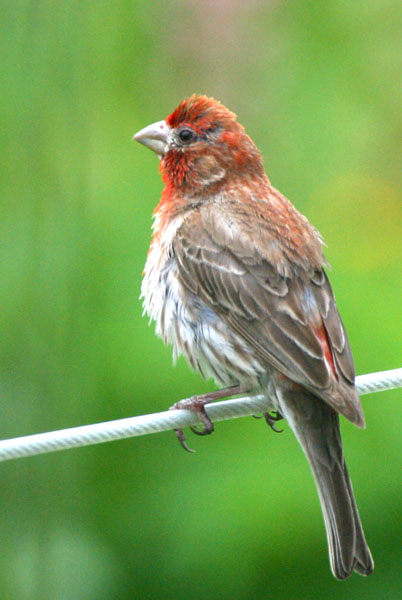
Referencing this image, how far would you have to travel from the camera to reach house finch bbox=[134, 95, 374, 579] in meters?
3.92

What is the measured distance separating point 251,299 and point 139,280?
191cm

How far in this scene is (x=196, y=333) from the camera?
4383 millimetres

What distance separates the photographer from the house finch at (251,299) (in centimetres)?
392

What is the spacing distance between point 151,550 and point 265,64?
319 centimetres

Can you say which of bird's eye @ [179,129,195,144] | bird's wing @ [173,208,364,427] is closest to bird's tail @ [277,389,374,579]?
bird's wing @ [173,208,364,427]

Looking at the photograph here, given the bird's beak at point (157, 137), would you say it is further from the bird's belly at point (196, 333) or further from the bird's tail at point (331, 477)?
the bird's tail at point (331, 477)

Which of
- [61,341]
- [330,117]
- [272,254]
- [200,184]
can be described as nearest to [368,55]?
[330,117]

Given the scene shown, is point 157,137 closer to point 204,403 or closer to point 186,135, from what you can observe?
point 186,135

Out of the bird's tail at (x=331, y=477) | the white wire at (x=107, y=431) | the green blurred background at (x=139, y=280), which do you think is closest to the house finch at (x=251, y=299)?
the bird's tail at (x=331, y=477)

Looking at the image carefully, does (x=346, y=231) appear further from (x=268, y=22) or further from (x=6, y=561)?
(x=6, y=561)

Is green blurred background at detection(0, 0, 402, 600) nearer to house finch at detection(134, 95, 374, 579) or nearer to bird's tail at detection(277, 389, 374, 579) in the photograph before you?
house finch at detection(134, 95, 374, 579)

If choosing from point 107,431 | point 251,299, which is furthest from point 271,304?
point 107,431

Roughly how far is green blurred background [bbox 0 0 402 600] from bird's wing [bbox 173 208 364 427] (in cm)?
52

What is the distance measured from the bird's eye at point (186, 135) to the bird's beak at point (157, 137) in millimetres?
77
